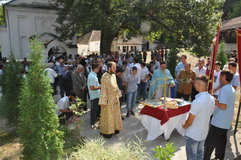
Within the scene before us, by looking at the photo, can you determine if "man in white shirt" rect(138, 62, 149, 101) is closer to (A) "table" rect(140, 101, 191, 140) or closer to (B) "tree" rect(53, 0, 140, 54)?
(A) "table" rect(140, 101, 191, 140)

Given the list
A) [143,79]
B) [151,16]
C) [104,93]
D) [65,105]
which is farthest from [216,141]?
[151,16]

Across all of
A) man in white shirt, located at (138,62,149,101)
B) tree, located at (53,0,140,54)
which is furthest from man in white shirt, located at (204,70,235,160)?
tree, located at (53,0,140,54)

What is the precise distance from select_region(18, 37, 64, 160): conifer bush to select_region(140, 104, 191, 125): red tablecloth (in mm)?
2559

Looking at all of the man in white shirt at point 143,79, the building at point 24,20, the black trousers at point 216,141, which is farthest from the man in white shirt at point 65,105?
the building at point 24,20

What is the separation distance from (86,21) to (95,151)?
1157cm

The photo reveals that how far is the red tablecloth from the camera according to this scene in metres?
4.77

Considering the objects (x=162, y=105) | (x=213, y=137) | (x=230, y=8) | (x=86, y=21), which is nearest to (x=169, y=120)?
(x=162, y=105)

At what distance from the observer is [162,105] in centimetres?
517

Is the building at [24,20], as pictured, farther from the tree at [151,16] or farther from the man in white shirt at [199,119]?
the man in white shirt at [199,119]

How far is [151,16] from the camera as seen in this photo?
15.6m

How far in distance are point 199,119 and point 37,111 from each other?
2.51 meters

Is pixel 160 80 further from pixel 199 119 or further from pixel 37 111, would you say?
pixel 37 111

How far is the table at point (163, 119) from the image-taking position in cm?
486

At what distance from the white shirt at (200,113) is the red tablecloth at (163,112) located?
1.47 metres
